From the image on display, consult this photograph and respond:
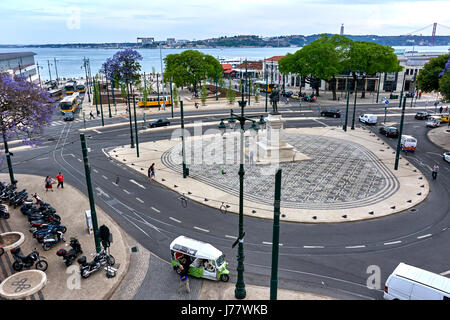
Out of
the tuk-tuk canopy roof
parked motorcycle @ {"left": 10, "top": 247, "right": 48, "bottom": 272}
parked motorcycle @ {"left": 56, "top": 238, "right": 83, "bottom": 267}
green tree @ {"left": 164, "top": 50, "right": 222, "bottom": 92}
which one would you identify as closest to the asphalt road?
the tuk-tuk canopy roof

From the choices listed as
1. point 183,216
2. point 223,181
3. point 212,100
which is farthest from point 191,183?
point 212,100

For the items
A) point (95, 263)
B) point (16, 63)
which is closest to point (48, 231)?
point (95, 263)

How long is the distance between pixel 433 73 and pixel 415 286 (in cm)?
4386

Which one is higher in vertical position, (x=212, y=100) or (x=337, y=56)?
(x=337, y=56)

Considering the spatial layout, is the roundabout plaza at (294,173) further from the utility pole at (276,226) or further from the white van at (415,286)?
the white van at (415,286)

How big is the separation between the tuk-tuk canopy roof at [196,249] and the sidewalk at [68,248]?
316 cm

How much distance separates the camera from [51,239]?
1925 centimetres

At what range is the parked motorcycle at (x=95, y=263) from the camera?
16786 millimetres

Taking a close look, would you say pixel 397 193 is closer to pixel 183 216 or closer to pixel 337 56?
pixel 183 216

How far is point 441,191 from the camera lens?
2820 centimetres

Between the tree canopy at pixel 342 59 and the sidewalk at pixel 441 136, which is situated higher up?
the tree canopy at pixel 342 59

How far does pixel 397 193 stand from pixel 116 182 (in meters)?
23.9

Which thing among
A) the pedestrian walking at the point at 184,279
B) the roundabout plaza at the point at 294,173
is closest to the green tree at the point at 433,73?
the roundabout plaza at the point at 294,173

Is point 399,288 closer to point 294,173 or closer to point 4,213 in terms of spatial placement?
point 294,173
